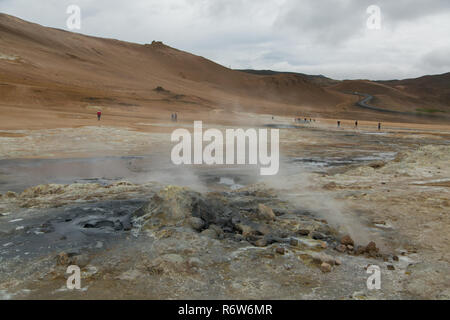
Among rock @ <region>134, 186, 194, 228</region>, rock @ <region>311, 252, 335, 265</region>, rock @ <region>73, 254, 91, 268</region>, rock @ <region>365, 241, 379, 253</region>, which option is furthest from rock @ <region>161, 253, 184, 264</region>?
rock @ <region>365, 241, 379, 253</region>

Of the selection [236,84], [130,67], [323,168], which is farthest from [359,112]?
[323,168]

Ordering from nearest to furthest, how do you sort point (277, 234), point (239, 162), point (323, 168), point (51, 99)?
point (277, 234), point (323, 168), point (239, 162), point (51, 99)

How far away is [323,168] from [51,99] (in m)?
32.7

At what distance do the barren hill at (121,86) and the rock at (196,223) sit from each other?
19.5 m

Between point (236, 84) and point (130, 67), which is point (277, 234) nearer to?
point (130, 67)

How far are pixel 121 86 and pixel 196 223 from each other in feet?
167

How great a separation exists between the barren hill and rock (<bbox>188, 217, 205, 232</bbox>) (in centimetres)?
1954

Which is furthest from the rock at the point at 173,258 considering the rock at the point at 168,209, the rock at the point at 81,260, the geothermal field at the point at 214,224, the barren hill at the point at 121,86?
the barren hill at the point at 121,86

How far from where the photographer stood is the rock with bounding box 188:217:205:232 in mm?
5805

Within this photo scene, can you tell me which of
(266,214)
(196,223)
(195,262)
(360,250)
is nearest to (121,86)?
(266,214)

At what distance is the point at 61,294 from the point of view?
3.84m

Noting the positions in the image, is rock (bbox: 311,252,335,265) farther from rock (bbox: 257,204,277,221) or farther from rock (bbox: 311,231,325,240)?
rock (bbox: 257,204,277,221)

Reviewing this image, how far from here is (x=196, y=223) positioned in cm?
588
